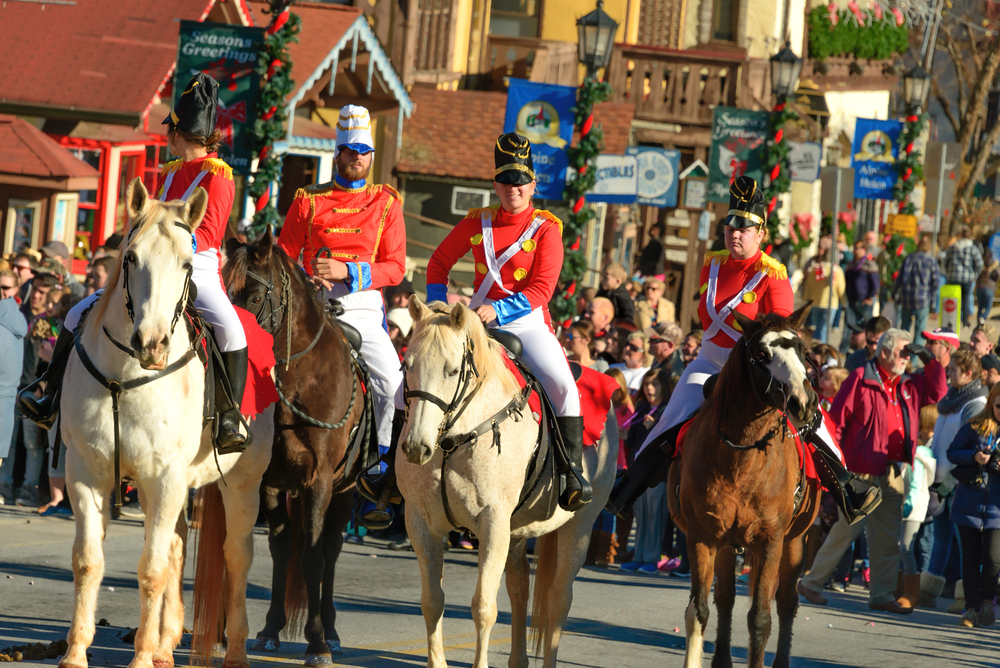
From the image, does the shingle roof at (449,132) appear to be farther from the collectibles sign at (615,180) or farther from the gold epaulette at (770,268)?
the gold epaulette at (770,268)

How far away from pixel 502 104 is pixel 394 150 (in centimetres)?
256

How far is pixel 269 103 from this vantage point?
1577 centimetres

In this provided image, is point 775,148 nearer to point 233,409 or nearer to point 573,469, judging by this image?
point 573,469

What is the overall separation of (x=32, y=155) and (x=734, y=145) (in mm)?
10399

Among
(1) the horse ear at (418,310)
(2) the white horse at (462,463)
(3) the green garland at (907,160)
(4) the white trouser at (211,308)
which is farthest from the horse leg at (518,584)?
(3) the green garland at (907,160)

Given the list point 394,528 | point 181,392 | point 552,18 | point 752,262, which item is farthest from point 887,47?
point 181,392

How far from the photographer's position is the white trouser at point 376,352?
8883 mm

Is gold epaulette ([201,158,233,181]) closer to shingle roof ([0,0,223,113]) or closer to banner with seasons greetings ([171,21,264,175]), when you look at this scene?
banner with seasons greetings ([171,21,264,175])

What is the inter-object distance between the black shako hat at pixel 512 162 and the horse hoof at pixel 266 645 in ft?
10.3

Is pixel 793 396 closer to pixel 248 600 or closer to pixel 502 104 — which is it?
pixel 248 600

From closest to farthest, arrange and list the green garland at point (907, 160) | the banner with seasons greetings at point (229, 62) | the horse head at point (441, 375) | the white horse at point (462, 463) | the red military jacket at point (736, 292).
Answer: the horse head at point (441, 375), the white horse at point (462, 463), the red military jacket at point (736, 292), the banner with seasons greetings at point (229, 62), the green garland at point (907, 160)

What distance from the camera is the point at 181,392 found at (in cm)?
662

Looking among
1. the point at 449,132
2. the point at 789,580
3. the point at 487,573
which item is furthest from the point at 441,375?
the point at 449,132

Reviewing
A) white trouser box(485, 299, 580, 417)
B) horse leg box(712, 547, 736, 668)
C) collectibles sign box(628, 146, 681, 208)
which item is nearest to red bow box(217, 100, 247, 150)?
collectibles sign box(628, 146, 681, 208)
